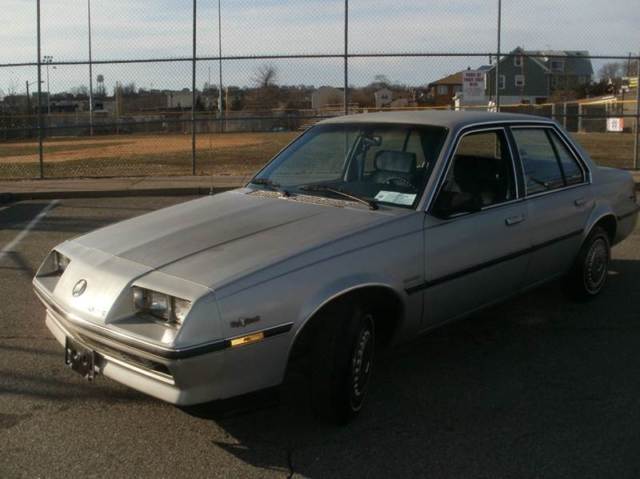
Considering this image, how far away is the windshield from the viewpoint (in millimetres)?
4340

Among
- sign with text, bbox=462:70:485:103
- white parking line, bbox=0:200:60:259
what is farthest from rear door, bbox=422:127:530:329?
sign with text, bbox=462:70:485:103

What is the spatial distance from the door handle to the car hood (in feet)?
3.27

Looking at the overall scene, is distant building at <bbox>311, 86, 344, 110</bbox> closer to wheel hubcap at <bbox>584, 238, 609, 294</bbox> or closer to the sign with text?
Result: the sign with text

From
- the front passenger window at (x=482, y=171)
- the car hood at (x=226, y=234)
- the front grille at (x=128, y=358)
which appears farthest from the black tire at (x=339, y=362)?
the front passenger window at (x=482, y=171)

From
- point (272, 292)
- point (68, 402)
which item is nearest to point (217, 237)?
point (272, 292)

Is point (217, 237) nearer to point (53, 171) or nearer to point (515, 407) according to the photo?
point (515, 407)

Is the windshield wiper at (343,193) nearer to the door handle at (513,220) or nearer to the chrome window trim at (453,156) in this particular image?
the chrome window trim at (453,156)

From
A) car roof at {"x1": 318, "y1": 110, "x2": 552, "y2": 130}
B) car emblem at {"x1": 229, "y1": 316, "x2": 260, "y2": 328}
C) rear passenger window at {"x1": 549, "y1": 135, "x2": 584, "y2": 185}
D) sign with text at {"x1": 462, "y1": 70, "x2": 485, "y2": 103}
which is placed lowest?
car emblem at {"x1": 229, "y1": 316, "x2": 260, "y2": 328}

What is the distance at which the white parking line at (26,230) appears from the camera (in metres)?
7.86

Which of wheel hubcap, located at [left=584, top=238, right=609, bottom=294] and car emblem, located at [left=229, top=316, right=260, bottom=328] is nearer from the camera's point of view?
car emblem, located at [left=229, top=316, right=260, bottom=328]

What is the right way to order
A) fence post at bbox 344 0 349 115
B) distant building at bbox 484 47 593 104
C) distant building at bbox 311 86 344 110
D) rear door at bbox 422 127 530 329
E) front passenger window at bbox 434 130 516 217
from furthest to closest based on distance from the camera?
1. distant building at bbox 484 47 593 104
2. distant building at bbox 311 86 344 110
3. fence post at bbox 344 0 349 115
4. front passenger window at bbox 434 130 516 217
5. rear door at bbox 422 127 530 329

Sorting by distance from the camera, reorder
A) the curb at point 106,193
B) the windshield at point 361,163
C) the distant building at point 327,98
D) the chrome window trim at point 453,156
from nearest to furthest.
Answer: the chrome window trim at point 453,156, the windshield at point 361,163, the curb at point 106,193, the distant building at point 327,98

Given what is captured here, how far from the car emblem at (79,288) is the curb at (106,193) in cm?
846

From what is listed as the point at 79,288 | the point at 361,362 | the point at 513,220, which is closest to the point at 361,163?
the point at 513,220
